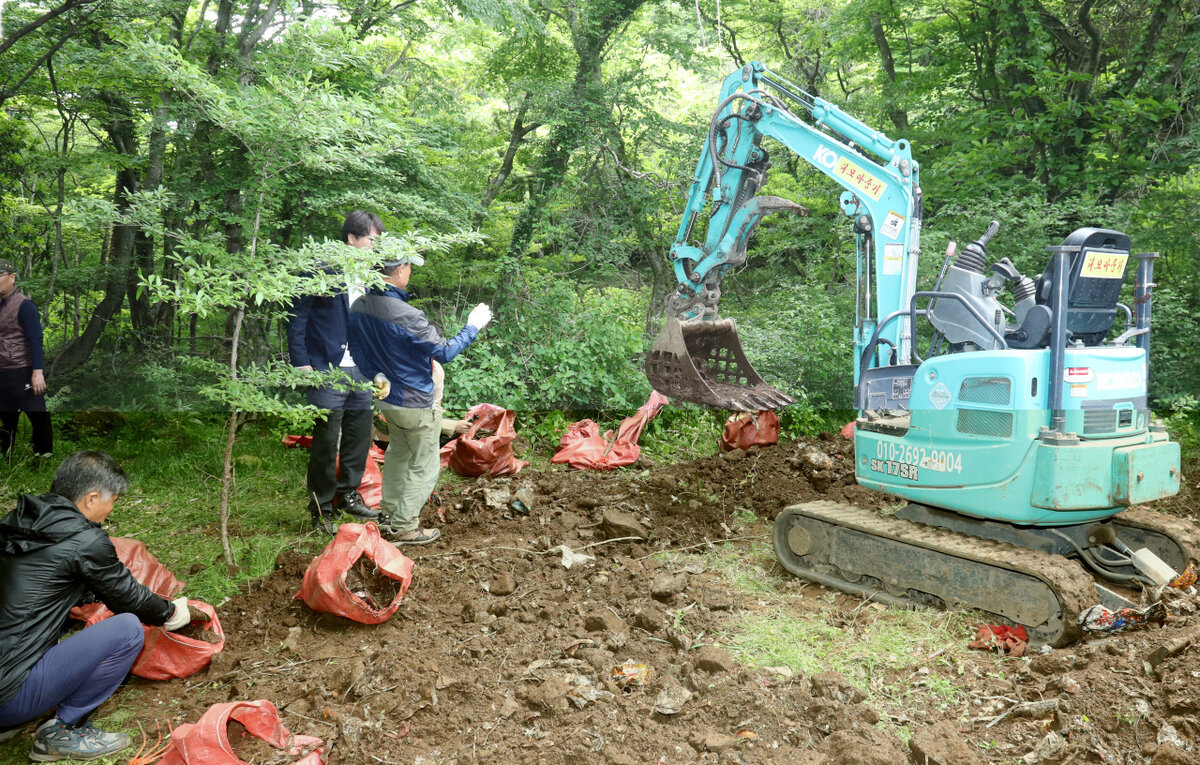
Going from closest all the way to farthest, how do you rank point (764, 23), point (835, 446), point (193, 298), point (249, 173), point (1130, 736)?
1. point (1130, 736)
2. point (193, 298)
3. point (249, 173)
4. point (835, 446)
5. point (764, 23)

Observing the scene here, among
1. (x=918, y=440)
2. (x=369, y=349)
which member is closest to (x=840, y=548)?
(x=918, y=440)

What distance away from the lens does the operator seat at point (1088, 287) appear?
9.82ft

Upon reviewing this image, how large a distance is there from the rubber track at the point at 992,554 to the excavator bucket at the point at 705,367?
43.1 inches

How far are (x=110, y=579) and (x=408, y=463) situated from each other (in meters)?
1.56

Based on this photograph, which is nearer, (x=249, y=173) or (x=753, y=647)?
(x=753, y=647)

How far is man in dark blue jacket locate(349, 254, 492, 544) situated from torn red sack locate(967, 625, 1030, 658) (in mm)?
2408

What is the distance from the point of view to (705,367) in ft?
15.4

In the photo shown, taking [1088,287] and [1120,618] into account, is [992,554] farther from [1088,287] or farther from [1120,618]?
[1088,287]

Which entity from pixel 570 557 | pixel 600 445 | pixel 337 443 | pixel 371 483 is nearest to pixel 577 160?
pixel 600 445

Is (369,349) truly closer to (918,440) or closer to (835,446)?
(918,440)

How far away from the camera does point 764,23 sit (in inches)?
271

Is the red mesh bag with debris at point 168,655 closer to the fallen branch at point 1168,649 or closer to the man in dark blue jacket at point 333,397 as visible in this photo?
the man in dark blue jacket at point 333,397

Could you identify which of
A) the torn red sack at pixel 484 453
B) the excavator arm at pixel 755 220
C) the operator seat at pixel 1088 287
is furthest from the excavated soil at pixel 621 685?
the excavator arm at pixel 755 220

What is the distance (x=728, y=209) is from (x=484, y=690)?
9.45 feet
